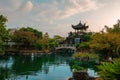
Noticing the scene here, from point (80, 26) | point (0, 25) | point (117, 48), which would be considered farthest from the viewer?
point (80, 26)

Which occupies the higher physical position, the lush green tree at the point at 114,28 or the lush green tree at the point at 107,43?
the lush green tree at the point at 114,28

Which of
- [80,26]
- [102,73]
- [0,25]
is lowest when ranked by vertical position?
[102,73]

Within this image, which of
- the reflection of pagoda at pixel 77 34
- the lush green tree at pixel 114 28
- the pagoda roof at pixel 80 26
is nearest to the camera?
the lush green tree at pixel 114 28

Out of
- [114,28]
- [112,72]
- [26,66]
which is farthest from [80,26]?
[112,72]

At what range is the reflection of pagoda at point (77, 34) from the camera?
79.8m

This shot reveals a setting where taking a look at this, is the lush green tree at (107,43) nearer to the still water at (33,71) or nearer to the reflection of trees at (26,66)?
the still water at (33,71)

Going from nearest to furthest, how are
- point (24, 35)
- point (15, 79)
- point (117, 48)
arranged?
point (15, 79), point (117, 48), point (24, 35)

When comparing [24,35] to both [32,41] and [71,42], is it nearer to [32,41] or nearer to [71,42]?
[32,41]

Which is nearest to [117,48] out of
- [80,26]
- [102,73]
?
[102,73]

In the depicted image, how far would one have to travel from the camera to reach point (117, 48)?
33688mm

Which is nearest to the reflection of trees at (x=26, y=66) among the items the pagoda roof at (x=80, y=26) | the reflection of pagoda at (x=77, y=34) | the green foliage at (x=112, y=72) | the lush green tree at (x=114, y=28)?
the lush green tree at (x=114, y=28)

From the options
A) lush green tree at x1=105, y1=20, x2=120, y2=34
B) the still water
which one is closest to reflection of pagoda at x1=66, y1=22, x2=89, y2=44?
lush green tree at x1=105, y1=20, x2=120, y2=34

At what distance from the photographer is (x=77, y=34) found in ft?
270

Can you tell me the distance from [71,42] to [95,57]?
42306 mm
